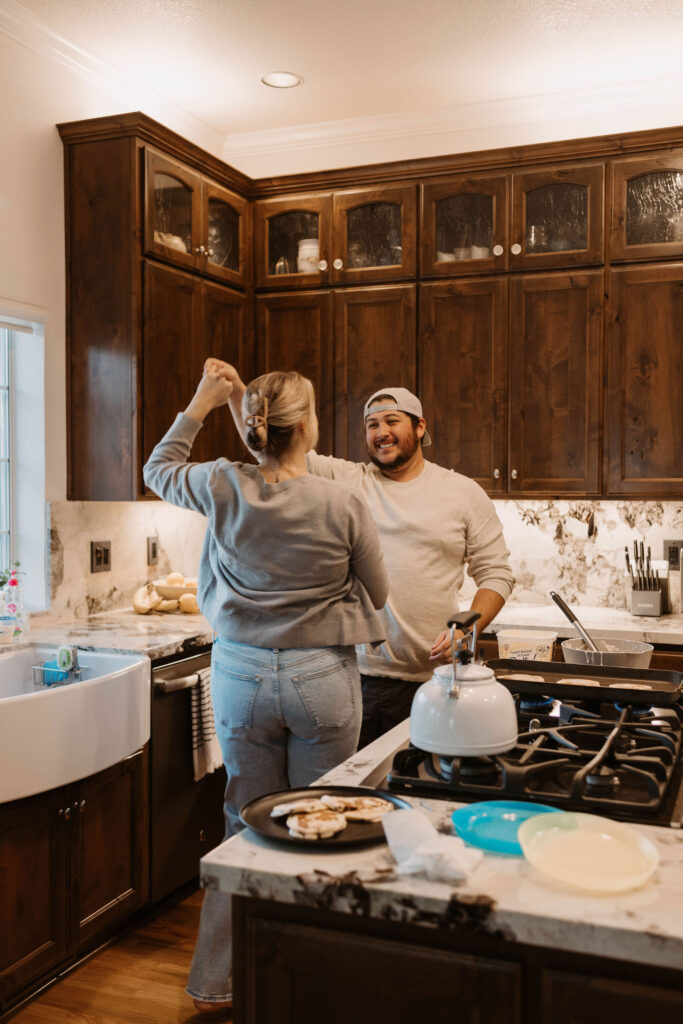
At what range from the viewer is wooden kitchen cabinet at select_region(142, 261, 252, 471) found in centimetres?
332

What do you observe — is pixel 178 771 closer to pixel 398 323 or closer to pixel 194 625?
pixel 194 625

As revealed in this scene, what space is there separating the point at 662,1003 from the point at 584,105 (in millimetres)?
3697

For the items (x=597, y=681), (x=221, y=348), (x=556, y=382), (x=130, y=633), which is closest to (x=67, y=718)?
(x=130, y=633)

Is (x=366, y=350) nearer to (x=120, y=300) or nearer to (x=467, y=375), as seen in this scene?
(x=467, y=375)

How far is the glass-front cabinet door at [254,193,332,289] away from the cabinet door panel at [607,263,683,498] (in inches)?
48.3

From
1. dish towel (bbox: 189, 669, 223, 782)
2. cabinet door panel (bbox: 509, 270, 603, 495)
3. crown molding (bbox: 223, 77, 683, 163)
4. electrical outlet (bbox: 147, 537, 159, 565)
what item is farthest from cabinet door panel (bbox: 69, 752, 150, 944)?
crown molding (bbox: 223, 77, 683, 163)

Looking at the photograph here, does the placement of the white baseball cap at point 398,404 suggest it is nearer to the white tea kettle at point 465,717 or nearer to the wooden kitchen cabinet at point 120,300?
the wooden kitchen cabinet at point 120,300

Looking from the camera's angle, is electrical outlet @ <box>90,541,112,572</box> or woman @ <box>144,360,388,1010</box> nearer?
woman @ <box>144,360,388,1010</box>

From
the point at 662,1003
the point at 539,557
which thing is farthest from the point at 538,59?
the point at 662,1003

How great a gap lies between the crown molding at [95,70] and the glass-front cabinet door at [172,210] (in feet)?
1.45

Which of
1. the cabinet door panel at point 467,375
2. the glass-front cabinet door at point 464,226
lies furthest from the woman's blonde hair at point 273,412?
the glass-front cabinet door at point 464,226

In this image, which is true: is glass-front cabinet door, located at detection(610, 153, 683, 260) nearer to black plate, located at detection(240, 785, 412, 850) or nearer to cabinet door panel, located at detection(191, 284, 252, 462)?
cabinet door panel, located at detection(191, 284, 252, 462)

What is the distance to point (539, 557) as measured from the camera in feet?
13.2

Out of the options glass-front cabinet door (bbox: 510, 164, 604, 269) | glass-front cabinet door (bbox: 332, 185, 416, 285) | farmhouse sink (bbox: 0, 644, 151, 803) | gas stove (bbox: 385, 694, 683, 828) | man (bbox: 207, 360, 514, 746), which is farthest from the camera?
glass-front cabinet door (bbox: 332, 185, 416, 285)
